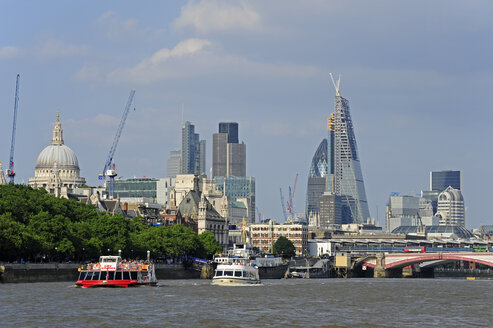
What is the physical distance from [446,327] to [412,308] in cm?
2055

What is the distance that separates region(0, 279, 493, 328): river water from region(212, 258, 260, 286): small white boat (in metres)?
21.6

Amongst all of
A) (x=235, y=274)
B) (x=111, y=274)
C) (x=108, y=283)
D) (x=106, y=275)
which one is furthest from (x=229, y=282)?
(x=108, y=283)

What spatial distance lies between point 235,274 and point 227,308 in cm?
5569

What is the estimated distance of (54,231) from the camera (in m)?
151

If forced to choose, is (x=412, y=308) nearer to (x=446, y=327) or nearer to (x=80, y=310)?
(x=446, y=327)

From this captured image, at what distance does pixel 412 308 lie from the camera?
341 ft

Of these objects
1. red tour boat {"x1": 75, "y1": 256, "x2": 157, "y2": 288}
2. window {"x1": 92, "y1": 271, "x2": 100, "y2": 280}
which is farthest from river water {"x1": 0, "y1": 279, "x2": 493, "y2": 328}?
window {"x1": 92, "y1": 271, "x2": 100, "y2": 280}

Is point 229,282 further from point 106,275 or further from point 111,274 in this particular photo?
point 106,275

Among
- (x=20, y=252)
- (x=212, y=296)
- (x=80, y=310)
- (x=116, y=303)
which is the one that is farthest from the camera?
(x=20, y=252)

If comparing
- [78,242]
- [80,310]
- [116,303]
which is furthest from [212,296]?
[78,242]

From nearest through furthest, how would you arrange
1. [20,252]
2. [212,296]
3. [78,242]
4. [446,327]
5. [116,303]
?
[446,327]
[116,303]
[212,296]
[20,252]
[78,242]

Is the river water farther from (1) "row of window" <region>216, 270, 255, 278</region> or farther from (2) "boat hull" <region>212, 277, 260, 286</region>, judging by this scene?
(1) "row of window" <region>216, 270, 255, 278</region>

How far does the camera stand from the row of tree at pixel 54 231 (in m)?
142

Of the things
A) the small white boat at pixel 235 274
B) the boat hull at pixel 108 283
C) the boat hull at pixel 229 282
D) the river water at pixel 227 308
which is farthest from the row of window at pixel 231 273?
the boat hull at pixel 108 283
